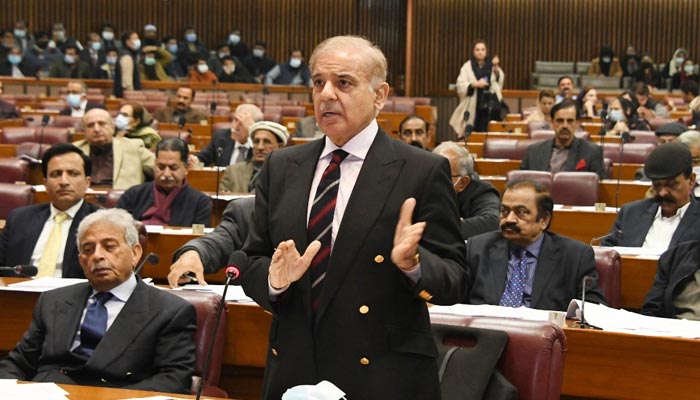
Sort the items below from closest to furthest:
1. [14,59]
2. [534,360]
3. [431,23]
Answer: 1. [534,360]
2. [14,59]
3. [431,23]

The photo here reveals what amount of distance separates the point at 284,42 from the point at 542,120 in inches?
408

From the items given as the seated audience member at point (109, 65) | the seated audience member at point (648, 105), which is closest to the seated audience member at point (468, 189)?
the seated audience member at point (648, 105)

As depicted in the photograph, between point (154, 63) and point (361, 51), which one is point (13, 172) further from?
point (154, 63)

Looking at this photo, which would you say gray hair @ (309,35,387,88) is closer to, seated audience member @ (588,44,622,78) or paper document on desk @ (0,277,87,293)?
paper document on desk @ (0,277,87,293)

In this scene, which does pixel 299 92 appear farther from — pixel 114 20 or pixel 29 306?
pixel 29 306

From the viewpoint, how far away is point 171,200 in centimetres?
573

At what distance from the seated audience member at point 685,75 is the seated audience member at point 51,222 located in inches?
529

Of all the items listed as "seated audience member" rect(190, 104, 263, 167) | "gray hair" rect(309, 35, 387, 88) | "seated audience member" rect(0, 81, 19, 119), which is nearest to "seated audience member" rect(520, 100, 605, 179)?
"seated audience member" rect(190, 104, 263, 167)

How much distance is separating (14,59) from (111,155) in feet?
33.8

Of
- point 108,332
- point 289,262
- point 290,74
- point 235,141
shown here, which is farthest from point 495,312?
point 290,74

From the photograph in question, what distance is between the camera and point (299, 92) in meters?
16.8

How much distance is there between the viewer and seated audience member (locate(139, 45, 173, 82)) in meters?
17.0

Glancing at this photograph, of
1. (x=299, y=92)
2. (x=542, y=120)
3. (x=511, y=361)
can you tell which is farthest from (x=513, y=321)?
(x=299, y=92)

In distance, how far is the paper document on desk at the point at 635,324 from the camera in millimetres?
3350
